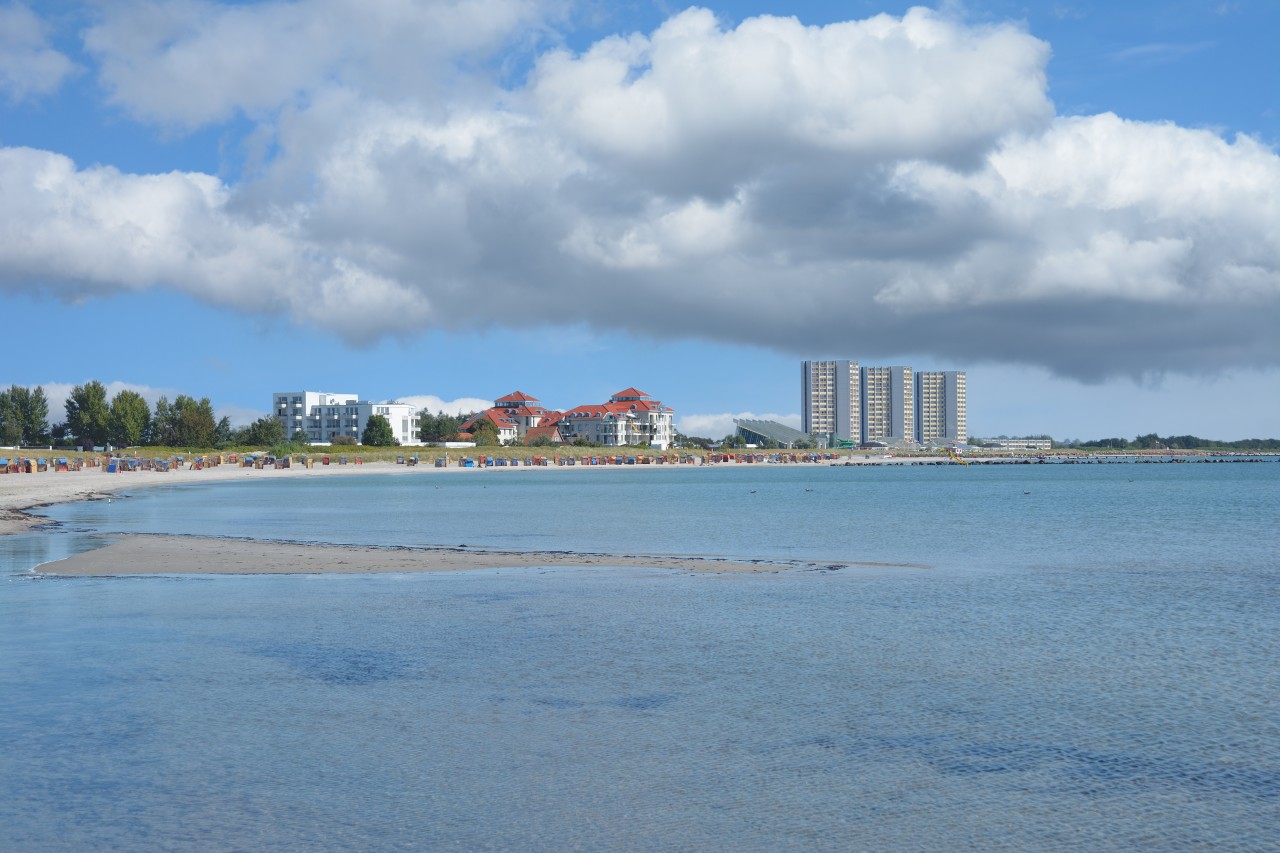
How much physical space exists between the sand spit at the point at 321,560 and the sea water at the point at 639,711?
1541 mm

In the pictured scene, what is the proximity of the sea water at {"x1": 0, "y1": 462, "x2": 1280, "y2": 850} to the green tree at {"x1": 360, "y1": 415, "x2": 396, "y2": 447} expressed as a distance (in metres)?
127

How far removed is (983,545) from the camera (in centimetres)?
3356

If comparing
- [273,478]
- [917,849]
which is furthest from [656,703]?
[273,478]

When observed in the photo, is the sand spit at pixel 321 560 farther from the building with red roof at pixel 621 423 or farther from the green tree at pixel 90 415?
the building with red roof at pixel 621 423

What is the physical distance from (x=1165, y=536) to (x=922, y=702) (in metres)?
30.3

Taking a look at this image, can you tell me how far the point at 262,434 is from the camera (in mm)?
136750

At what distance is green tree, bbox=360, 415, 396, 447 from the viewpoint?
148375 millimetres

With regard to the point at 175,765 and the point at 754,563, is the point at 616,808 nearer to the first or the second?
the point at 175,765

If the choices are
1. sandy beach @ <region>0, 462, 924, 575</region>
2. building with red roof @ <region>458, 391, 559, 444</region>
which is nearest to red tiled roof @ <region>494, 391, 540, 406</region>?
building with red roof @ <region>458, 391, 559, 444</region>

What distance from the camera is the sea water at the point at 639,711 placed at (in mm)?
7730

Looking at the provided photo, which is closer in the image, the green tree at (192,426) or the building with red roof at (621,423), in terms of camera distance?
the green tree at (192,426)

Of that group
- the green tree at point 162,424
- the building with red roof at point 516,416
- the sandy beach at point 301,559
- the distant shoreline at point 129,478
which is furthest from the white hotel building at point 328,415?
the sandy beach at point 301,559

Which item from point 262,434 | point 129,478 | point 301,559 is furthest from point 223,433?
point 301,559

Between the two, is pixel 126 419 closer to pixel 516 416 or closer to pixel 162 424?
pixel 162 424
